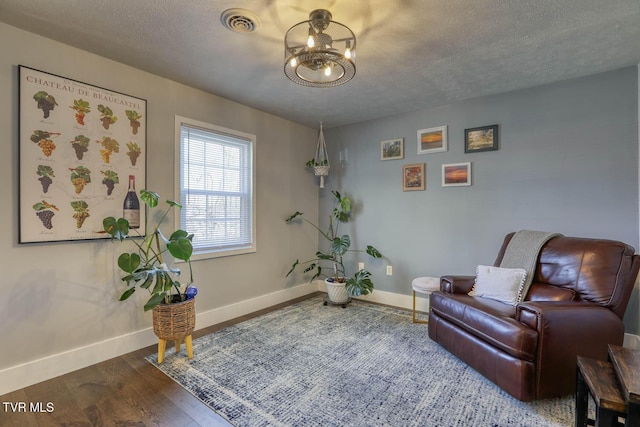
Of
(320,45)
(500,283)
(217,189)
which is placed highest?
(320,45)

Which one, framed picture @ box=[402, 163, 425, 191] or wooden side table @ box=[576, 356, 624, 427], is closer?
wooden side table @ box=[576, 356, 624, 427]

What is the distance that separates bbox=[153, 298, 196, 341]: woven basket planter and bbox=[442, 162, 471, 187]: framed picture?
286cm

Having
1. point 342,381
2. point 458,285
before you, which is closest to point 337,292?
point 458,285

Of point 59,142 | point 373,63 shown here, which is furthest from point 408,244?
point 59,142

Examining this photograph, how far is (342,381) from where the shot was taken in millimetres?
2027

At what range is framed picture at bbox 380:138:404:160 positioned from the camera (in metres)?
3.62

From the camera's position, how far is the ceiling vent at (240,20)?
5.75ft

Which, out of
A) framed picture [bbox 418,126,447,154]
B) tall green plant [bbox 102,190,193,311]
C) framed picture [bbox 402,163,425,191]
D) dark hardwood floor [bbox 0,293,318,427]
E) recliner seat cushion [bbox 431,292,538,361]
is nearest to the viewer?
dark hardwood floor [bbox 0,293,318,427]

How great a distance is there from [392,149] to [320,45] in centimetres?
222

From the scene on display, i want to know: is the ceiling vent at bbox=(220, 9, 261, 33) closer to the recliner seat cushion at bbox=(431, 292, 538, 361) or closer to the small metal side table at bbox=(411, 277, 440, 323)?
the recliner seat cushion at bbox=(431, 292, 538, 361)

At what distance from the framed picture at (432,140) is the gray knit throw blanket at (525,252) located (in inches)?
48.7

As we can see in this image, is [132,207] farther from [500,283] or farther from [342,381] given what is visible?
[500,283]

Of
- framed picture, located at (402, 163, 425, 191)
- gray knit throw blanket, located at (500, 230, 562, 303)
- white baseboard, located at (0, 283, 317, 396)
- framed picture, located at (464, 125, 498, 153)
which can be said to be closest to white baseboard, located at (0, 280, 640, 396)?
white baseboard, located at (0, 283, 317, 396)

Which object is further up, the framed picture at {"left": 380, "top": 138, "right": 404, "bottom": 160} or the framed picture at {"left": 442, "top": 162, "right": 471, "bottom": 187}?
the framed picture at {"left": 380, "top": 138, "right": 404, "bottom": 160}
